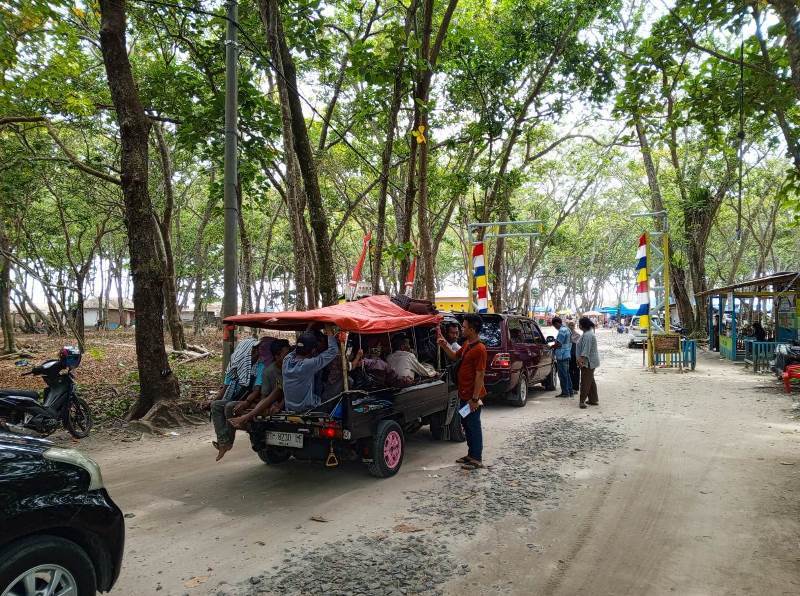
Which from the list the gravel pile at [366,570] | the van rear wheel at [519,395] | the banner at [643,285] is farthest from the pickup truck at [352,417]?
the banner at [643,285]

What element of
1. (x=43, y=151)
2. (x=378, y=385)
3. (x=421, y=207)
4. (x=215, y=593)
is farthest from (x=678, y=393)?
(x=43, y=151)

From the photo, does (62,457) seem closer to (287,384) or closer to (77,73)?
(287,384)

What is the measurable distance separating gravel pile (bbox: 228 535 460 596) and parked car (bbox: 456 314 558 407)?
5.18 meters

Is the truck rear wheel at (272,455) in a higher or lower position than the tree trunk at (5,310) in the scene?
lower

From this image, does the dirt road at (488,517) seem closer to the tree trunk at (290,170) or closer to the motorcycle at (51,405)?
the motorcycle at (51,405)

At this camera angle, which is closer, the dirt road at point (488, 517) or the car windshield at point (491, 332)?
the dirt road at point (488, 517)

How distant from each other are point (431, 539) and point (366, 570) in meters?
0.72

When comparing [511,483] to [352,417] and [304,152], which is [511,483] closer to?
[352,417]

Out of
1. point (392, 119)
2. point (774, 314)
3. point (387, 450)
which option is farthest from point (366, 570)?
point (774, 314)

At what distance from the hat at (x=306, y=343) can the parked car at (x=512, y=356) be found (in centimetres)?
378

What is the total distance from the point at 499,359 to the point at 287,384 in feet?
17.1

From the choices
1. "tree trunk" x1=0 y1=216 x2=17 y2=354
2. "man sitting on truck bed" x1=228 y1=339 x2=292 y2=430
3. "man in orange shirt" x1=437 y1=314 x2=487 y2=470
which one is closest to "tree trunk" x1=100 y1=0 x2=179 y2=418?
"man sitting on truck bed" x1=228 y1=339 x2=292 y2=430

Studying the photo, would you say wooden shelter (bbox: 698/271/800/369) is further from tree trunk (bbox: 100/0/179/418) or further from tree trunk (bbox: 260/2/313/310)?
tree trunk (bbox: 100/0/179/418)

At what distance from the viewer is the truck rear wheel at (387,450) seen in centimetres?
583
